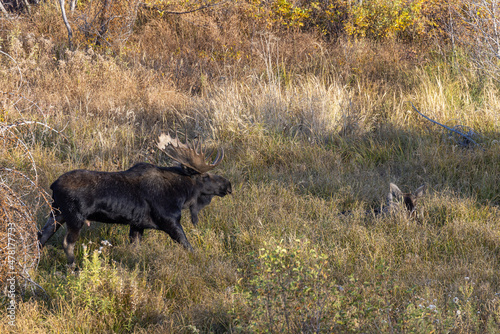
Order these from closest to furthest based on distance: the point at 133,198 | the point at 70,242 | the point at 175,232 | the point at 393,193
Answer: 1. the point at 70,242
2. the point at 133,198
3. the point at 175,232
4. the point at 393,193

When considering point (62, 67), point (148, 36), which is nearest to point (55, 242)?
point (62, 67)

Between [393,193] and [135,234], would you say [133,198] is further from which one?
[393,193]

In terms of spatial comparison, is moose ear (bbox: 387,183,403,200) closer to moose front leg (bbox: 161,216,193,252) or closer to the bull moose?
the bull moose

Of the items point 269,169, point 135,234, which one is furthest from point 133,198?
point 269,169

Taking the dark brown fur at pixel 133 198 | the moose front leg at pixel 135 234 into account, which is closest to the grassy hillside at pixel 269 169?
the moose front leg at pixel 135 234

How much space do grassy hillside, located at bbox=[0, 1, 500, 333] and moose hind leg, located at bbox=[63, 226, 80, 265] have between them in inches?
5.8

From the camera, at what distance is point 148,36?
517 inches

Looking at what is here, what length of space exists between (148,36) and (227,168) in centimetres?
679

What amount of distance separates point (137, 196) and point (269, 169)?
2.78 meters

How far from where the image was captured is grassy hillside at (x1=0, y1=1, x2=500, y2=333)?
4.15 meters

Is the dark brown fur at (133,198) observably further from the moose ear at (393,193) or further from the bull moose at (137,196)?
the moose ear at (393,193)

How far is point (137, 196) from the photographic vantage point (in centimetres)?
543

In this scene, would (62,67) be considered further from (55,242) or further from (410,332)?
(410,332)

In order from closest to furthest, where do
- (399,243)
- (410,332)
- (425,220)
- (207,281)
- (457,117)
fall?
(410,332) < (207,281) < (399,243) < (425,220) < (457,117)
